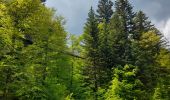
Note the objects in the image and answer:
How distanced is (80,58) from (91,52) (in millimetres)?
10503

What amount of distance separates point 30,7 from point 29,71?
7.11 metres

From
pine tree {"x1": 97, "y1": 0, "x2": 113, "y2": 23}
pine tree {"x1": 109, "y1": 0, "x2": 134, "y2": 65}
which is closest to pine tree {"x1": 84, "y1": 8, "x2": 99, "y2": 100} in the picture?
pine tree {"x1": 109, "y1": 0, "x2": 134, "y2": 65}

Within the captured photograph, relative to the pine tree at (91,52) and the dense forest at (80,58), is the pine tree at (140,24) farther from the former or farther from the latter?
the pine tree at (91,52)

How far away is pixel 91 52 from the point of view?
67812mm

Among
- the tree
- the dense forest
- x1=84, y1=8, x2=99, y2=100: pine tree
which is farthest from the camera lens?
x1=84, y1=8, x2=99, y2=100: pine tree

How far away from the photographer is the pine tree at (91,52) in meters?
66.5

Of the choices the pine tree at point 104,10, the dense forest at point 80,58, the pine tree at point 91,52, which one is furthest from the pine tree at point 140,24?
the pine tree at point 104,10

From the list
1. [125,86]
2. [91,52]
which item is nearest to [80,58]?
[91,52]

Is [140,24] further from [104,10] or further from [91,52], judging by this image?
[104,10]

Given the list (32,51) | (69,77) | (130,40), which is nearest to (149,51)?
(130,40)

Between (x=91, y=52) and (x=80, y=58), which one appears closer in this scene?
(x=91, y=52)

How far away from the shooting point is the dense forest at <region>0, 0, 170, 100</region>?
144 feet

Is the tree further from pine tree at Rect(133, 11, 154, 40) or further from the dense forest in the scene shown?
pine tree at Rect(133, 11, 154, 40)

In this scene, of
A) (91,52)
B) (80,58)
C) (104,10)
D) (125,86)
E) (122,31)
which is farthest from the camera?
(104,10)
